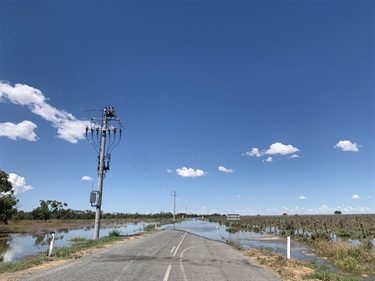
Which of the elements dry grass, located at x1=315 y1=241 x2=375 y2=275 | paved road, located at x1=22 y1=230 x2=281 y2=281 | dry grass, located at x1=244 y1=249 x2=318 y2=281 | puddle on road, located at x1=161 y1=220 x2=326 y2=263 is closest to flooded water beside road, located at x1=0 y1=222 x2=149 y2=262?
paved road, located at x1=22 y1=230 x2=281 y2=281

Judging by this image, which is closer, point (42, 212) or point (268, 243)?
point (268, 243)

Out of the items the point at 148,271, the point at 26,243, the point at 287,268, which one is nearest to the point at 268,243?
the point at 287,268

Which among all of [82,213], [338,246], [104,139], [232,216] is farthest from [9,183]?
[82,213]

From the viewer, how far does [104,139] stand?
1168 inches

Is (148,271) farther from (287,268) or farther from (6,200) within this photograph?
(6,200)

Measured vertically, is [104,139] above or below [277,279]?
above

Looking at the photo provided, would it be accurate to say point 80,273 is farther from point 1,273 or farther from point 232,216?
point 232,216

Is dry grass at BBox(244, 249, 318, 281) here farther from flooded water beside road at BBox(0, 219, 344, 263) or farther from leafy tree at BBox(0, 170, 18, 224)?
leafy tree at BBox(0, 170, 18, 224)

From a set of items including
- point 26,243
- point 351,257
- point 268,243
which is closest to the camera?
point 351,257

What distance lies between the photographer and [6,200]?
5391 cm

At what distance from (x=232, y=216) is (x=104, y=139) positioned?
67.3ft

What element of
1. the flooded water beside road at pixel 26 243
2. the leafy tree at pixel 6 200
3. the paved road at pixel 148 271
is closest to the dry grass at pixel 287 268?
the paved road at pixel 148 271

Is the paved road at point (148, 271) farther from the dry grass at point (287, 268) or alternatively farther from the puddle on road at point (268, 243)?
the puddle on road at point (268, 243)

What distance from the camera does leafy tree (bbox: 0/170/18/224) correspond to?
53.5m
